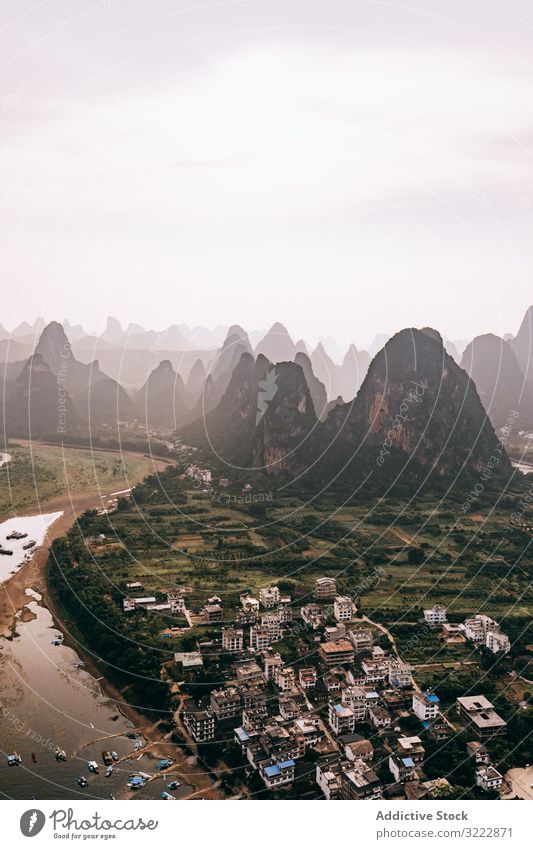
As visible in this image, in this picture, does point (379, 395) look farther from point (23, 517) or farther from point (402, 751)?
point (402, 751)

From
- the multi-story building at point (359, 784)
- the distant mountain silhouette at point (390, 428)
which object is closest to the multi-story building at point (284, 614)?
the multi-story building at point (359, 784)

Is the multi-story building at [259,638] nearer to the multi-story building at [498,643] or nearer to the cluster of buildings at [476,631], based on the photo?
the cluster of buildings at [476,631]

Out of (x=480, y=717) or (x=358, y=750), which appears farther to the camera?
(x=480, y=717)

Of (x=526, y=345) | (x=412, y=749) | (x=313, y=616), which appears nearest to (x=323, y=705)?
(x=412, y=749)

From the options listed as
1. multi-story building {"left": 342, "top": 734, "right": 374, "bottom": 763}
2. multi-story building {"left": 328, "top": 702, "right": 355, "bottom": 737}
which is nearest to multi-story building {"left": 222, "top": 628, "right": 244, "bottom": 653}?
multi-story building {"left": 328, "top": 702, "right": 355, "bottom": 737}
